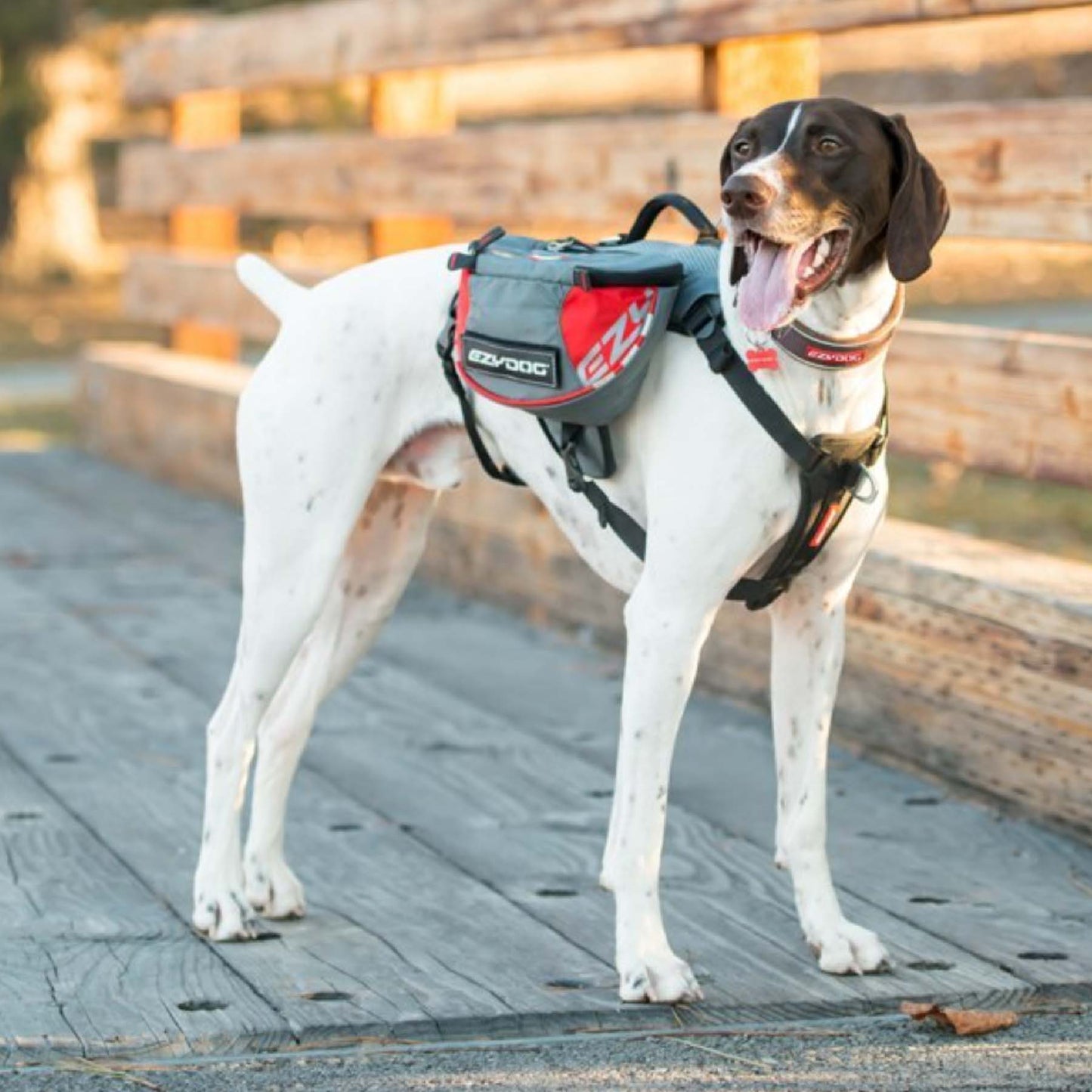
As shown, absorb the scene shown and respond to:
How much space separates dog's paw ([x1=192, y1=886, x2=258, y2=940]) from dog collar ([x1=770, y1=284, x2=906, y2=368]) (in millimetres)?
1387

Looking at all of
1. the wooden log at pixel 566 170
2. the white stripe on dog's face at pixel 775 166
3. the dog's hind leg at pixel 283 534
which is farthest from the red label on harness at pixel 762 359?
the wooden log at pixel 566 170

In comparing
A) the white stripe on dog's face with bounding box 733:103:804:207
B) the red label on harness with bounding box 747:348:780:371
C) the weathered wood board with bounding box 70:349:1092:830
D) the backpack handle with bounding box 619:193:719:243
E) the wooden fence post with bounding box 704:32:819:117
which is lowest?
the weathered wood board with bounding box 70:349:1092:830

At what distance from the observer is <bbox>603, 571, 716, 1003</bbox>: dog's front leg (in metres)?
3.67

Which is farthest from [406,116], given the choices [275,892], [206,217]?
[275,892]

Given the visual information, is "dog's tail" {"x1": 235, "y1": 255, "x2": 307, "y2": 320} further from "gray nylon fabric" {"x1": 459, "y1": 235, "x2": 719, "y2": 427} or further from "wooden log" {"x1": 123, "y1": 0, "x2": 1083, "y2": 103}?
"wooden log" {"x1": 123, "y1": 0, "x2": 1083, "y2": 103}

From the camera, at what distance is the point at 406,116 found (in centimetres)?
817

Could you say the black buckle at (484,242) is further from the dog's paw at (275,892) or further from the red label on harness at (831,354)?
the dog's paw at (275,892)

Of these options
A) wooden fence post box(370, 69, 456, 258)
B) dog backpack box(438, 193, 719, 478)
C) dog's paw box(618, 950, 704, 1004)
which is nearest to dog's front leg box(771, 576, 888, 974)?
dog's paw box(618, 950, 704, 1004)

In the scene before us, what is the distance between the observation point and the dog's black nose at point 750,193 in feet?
10.9

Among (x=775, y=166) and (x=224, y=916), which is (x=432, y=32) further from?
(x=775, y=166)

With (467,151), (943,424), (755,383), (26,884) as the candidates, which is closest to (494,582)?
(467,151)

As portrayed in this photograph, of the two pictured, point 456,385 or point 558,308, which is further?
point 456,385

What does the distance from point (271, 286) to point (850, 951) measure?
66.3 inches

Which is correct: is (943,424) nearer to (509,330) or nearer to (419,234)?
(509,330)
